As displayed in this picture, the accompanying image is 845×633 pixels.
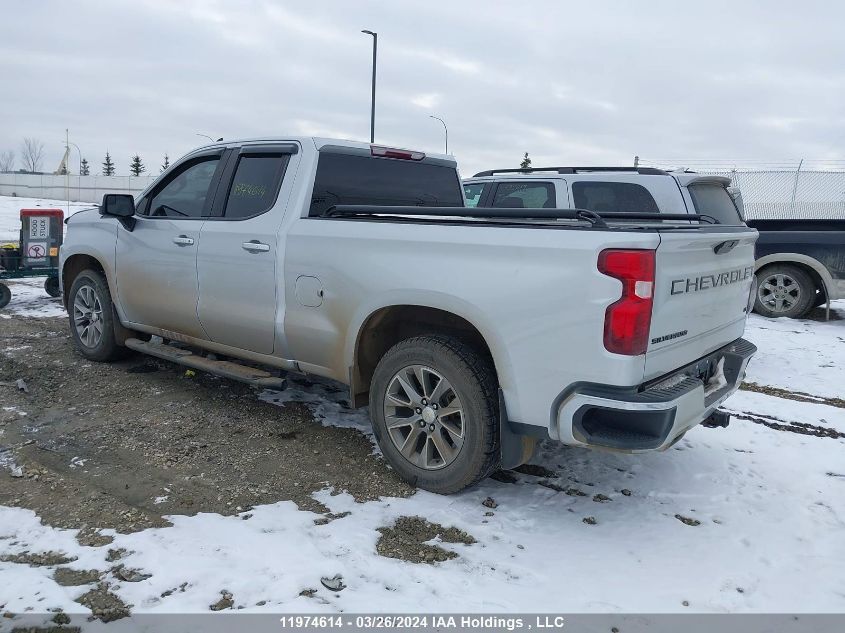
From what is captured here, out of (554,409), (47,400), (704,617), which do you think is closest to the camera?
(704,617)

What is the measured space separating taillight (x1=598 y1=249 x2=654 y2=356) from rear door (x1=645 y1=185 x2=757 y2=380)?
6 cm

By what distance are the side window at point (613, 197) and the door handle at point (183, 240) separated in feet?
13.5

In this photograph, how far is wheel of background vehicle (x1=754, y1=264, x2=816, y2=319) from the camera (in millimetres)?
9156

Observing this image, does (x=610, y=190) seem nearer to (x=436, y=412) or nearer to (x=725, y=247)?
(x=725, y=247)

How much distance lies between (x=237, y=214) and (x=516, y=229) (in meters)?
2.26

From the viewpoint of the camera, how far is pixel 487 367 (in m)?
3.49

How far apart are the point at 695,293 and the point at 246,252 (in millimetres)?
2760

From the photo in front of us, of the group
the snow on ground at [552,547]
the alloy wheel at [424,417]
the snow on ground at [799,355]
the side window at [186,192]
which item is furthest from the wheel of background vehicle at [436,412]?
the snow on ground at [799,355]

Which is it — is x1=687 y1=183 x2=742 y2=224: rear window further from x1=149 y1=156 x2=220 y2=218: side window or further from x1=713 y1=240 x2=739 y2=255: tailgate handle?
x1=149 y1=156 x2=220 y2=218: side window

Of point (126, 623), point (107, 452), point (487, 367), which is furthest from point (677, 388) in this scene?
point (107, 452)

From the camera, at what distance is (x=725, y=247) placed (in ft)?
11.5

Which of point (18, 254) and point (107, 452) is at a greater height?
point (18, 254)

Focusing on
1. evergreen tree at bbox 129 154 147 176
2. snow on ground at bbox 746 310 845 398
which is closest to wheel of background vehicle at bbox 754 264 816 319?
snow on ground at bbox 746 310 845 398

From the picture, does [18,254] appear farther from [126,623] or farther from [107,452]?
[126,623]
